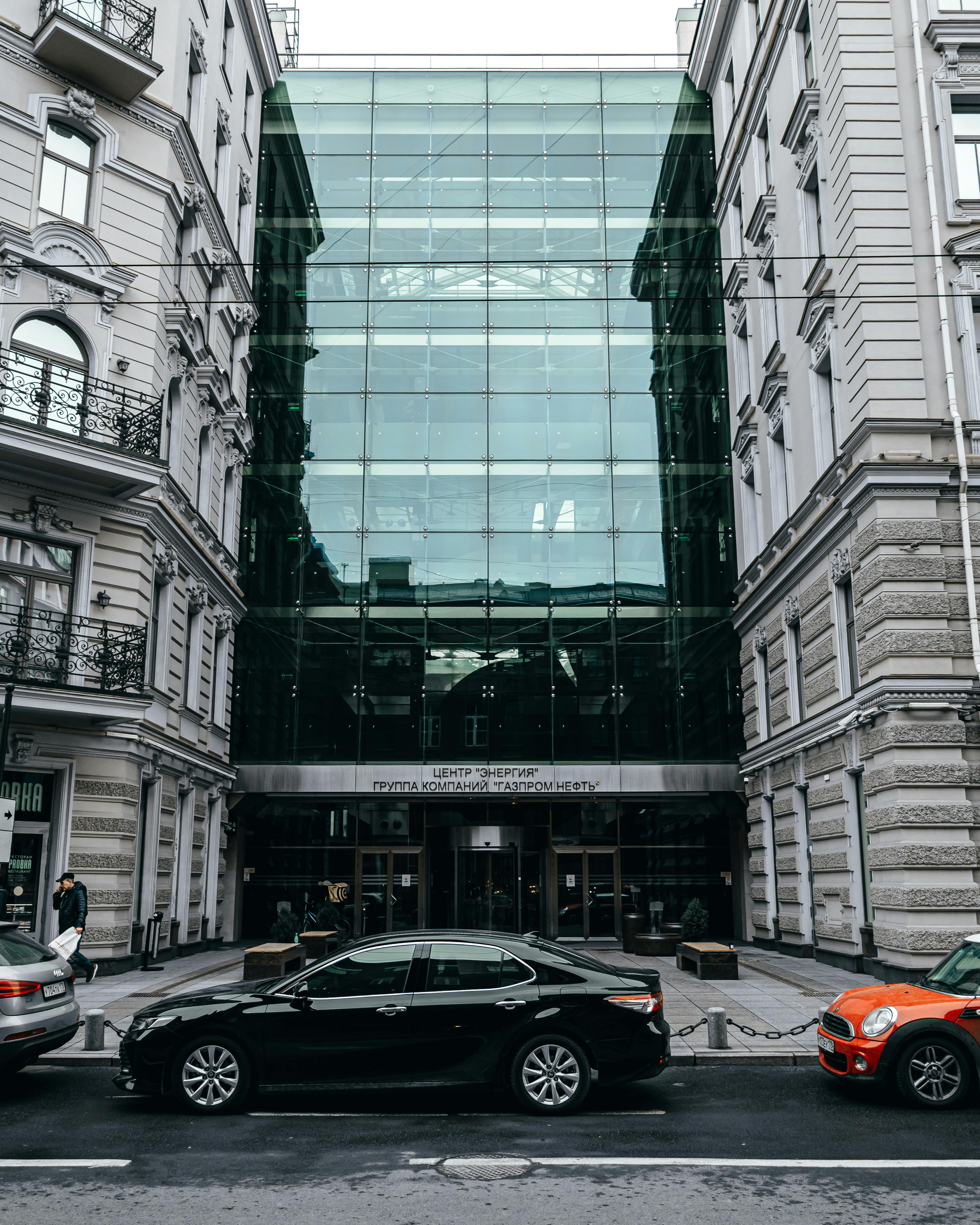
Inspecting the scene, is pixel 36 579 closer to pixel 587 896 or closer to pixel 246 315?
pixel 246 315

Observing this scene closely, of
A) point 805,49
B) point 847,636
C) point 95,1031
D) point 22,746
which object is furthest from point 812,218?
point 95,1031

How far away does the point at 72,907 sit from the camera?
1730 centimetres

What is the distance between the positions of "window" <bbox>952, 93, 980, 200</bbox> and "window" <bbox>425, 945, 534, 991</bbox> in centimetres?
1563

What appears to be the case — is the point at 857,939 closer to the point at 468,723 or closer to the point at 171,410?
the point at 468,723

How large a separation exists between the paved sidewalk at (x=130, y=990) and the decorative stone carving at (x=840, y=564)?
12.6 meters

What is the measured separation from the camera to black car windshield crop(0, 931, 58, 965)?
11.0 metres

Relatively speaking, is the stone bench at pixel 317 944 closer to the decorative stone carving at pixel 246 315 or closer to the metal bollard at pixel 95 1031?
the metal bollard at pixel 95 1031

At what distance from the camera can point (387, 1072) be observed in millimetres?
9617

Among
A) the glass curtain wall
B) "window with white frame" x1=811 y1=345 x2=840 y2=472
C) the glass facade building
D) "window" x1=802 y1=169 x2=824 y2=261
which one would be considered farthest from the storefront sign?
"window" x1=802 y1=169 x2=824 y2=261

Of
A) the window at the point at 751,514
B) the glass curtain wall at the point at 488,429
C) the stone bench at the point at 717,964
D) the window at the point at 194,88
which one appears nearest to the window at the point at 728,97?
the glass curtain wall at the point at 488,429

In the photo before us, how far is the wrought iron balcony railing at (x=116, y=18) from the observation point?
20.0 m

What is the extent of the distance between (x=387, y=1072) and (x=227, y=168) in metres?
24.3

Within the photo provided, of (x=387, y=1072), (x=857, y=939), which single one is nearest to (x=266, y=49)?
(x=857, y=939)

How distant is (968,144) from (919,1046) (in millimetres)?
15802
